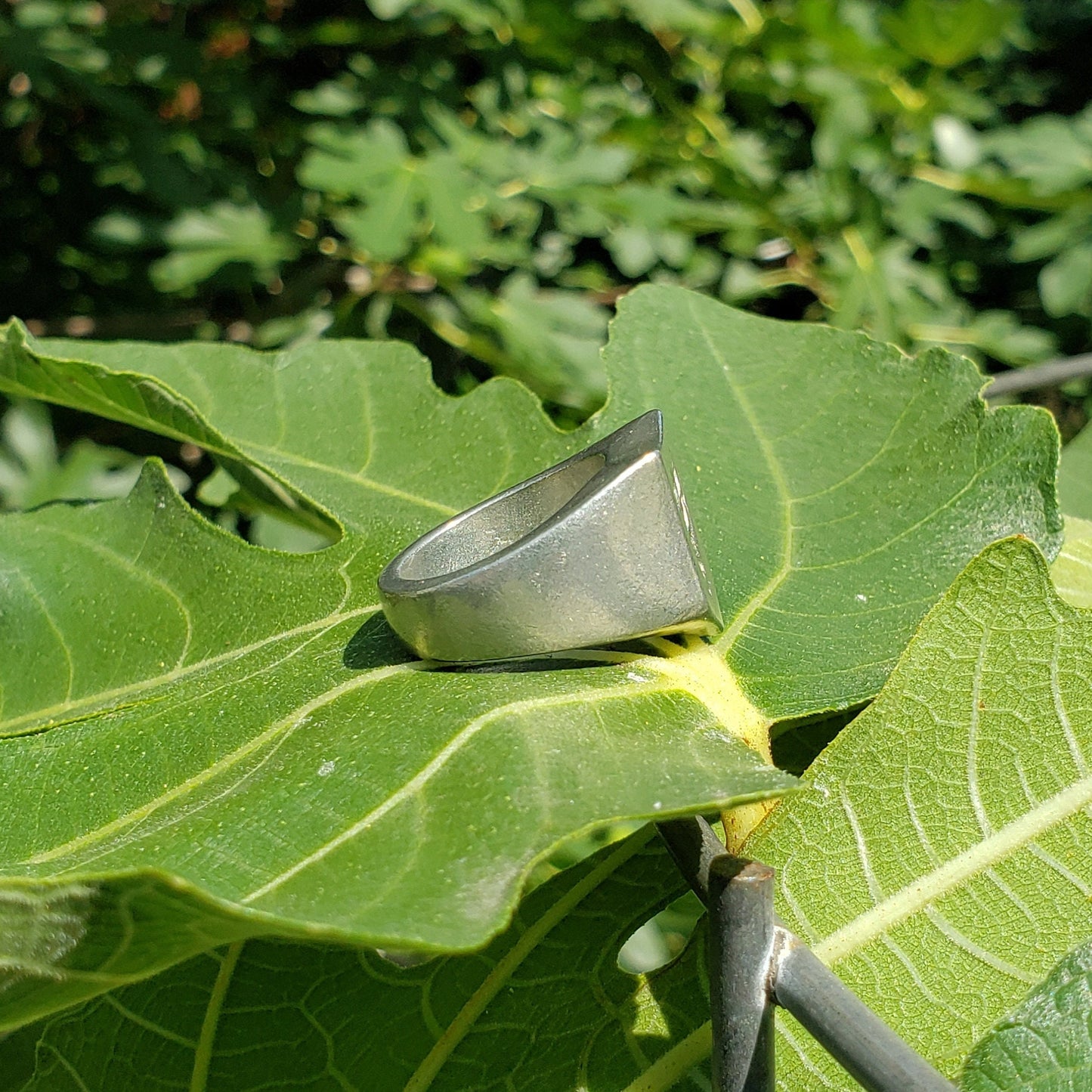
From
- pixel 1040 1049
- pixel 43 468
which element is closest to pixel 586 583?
pixel 1040 1049

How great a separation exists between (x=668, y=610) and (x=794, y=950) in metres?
0.17

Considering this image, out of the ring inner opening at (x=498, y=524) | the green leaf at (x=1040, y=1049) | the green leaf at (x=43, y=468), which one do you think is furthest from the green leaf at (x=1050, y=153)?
the green leaf at (x=1040, y=1049)

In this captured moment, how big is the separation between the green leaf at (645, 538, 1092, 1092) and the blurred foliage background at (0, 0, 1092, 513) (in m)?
1.41

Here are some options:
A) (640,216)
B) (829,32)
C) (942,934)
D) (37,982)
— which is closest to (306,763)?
(37,982)

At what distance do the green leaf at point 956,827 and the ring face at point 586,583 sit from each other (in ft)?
0.36

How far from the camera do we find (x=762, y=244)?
2.50 meters

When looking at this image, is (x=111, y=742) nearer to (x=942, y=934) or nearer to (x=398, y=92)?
(x=942, y=934)

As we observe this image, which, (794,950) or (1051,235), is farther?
(1051,235)

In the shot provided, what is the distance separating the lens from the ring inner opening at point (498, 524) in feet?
2.13

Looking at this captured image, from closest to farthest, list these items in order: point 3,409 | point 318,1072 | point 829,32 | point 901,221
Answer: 1. point 318,1072
2. point 3,409
3. point 829,32
4. point 901,221

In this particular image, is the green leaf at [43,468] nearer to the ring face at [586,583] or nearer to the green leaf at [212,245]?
the green leaf at [212,245]

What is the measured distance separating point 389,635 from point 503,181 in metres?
1.64

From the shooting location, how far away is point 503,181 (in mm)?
2105

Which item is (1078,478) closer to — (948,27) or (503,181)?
(503,181)
